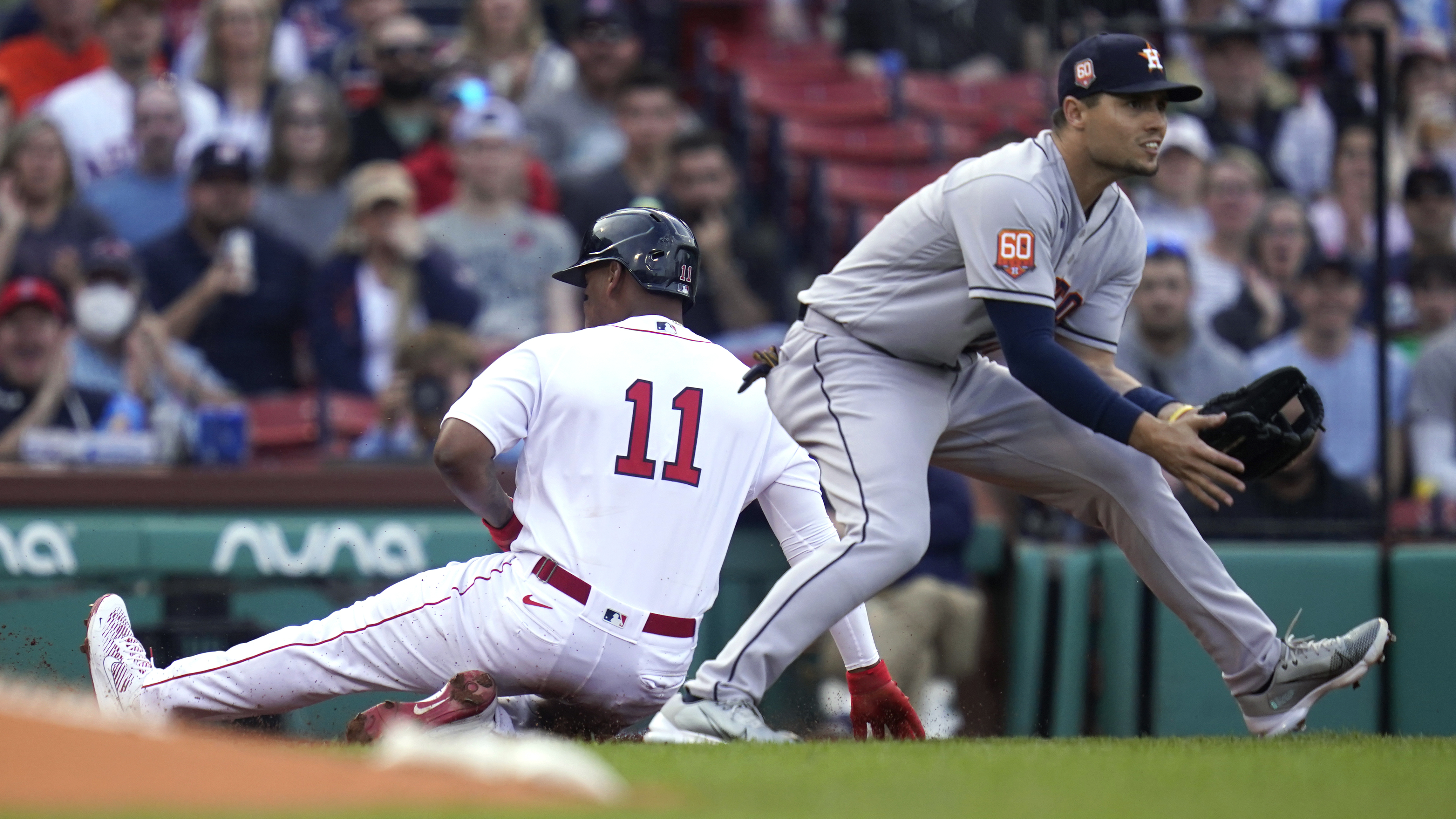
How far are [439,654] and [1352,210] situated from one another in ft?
18.3

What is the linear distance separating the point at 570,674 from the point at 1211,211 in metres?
4.97

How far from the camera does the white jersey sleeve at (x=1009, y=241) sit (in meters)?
4.08

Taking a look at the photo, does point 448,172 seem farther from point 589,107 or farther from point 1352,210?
point 1352,210

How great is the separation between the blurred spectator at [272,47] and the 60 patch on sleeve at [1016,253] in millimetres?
5943

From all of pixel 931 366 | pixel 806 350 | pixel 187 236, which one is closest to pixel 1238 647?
pixel 931 366

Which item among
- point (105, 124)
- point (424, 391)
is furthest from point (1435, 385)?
point (105, 124)

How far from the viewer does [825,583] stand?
4156mm

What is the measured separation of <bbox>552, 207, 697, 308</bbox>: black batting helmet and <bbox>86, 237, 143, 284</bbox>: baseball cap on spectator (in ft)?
12.2

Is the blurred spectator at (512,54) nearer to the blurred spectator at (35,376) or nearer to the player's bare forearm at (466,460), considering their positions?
the blurred spectator at (35,376)

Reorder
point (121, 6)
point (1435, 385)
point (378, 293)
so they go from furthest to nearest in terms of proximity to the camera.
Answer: point (121, 6) < point (378, 293) < point (1435, 385)

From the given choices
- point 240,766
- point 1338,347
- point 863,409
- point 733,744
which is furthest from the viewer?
point 1338,347

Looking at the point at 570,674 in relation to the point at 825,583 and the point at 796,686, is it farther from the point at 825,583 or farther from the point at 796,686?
the point at 796,686

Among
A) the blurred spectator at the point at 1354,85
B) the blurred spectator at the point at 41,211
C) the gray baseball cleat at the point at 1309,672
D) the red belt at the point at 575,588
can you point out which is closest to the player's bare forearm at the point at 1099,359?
the gray baseball cleat at the point at 1309,672

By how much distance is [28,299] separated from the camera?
7.53 m
